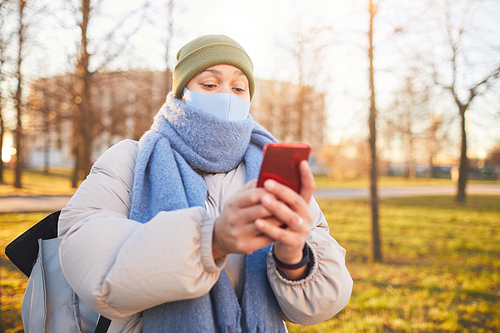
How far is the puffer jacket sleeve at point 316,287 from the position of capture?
1.12 m

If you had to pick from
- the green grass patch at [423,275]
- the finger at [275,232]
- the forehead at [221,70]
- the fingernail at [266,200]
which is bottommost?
the green grass patch at [423,275]

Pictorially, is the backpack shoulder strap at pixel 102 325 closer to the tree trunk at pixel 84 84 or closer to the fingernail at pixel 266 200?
the fingernail at pixel 266 200

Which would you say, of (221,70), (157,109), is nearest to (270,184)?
(221,70)

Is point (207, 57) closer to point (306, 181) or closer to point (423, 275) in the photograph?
point (306, 181)

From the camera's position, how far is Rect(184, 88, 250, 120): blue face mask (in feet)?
4.78

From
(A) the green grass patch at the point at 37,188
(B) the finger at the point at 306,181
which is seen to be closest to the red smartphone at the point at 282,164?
(B) the finger at the point at 306,181

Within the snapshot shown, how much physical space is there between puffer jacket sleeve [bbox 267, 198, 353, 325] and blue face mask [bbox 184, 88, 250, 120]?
0.72 metres

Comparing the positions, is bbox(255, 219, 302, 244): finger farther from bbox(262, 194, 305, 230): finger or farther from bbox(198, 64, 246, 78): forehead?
bbox(198, 64, 246, 78): forehead

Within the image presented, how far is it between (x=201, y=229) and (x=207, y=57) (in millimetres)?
907

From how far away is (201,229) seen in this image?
0.96 meters

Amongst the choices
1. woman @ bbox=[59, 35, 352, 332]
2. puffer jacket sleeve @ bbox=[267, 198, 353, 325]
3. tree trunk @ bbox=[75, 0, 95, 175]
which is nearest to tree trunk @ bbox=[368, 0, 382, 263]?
woman @ bbox=[59, 35, 352, 332]

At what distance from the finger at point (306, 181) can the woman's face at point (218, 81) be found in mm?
783

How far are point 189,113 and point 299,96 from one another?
7.80m

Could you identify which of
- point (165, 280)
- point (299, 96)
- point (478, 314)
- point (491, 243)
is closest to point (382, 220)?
point (491, 243)
